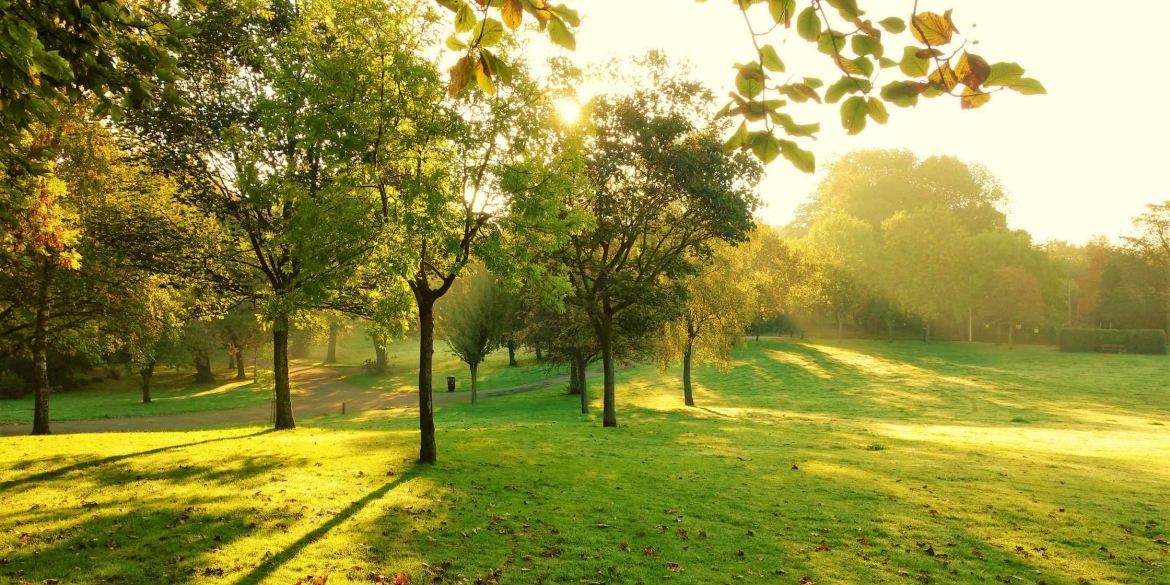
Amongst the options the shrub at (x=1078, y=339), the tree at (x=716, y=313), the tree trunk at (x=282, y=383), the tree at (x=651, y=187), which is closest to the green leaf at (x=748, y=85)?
the tree at (x=651, y=187)

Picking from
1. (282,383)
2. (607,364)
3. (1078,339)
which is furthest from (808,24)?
(1078,339)

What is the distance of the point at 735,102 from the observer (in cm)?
276

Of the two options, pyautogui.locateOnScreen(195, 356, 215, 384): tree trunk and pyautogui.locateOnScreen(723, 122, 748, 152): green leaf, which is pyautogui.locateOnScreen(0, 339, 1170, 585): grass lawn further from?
pyautogui.locateOnScreen(195, 356, 215, 384): tree trunk

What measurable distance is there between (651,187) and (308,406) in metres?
28.0

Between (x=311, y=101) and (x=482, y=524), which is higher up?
(x=311, y=101)

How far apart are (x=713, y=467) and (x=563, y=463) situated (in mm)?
3734

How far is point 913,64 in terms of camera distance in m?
2.50

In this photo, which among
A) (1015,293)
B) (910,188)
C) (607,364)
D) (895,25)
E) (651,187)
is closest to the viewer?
(895,25)

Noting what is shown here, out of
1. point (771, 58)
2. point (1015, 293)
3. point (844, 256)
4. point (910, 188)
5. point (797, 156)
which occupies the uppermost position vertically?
point (910, 188)

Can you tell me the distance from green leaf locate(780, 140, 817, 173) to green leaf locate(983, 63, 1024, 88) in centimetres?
64

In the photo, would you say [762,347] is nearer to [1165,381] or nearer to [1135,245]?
[1165,381]

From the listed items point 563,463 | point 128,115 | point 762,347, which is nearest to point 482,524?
point 563,463

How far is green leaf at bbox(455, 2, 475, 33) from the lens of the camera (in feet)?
9.07

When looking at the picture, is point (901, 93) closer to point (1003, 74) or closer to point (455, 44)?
point (1003, 74)
